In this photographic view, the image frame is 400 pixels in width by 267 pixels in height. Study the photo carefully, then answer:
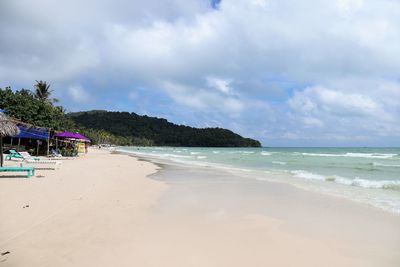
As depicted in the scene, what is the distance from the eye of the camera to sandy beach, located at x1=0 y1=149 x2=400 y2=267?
4.21 metres

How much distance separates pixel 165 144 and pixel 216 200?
158 meters

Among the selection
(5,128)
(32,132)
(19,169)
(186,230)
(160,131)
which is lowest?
(186,230)

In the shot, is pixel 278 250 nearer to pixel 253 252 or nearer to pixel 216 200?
pixel 253 252

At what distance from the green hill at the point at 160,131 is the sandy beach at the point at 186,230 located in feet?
469

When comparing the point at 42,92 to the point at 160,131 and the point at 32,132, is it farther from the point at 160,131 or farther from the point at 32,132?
the point at 160,131

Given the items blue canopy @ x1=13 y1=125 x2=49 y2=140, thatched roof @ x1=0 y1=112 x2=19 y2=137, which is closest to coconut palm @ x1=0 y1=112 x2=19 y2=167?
thatched roof @ x1=0 y1=112 x2=19 y2=137

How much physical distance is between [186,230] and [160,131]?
6634 inches

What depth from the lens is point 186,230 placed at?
18.1ft

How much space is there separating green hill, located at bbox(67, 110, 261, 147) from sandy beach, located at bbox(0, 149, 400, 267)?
5631 inches

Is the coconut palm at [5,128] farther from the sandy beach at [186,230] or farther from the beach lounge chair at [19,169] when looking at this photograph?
the sandy beach at [186,230]

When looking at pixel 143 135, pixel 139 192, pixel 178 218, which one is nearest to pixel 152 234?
pixel 178 218

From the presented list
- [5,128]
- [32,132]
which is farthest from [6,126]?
[32,132]

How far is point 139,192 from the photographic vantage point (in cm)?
961

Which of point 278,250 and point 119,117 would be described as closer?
point 278,250
